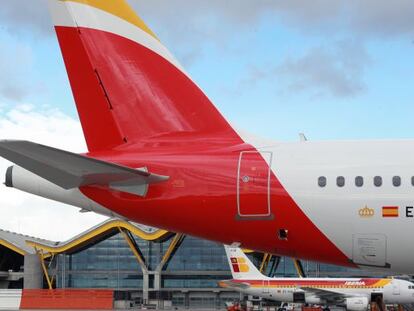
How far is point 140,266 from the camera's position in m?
69.9

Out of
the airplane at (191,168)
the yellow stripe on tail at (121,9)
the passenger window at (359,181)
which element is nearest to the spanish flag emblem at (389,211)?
the airplane at (191,168)

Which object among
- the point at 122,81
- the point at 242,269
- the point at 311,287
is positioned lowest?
the point at 311,287

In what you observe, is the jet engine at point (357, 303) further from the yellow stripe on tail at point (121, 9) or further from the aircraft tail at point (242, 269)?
the yellow stripe on tail at point (121, 9)

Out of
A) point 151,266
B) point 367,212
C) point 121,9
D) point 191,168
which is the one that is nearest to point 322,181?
point 367,212

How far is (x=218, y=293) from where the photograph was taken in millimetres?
68438

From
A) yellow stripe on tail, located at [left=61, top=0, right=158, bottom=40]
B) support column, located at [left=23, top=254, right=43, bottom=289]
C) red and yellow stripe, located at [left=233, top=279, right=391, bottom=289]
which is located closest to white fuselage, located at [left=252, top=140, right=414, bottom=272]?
yellow stripe on tail, located at [left=61, top=0, right=158, bottom=40]

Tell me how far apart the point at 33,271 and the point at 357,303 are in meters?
40.4

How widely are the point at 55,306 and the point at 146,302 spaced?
20.6 m

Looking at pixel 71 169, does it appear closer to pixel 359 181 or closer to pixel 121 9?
pixel 121 9

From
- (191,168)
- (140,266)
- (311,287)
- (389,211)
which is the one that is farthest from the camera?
(140,266)

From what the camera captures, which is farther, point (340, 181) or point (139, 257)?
point (139, 257)

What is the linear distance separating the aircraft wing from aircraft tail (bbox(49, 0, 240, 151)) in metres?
1.19

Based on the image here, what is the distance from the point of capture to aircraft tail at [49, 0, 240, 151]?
1059 cm

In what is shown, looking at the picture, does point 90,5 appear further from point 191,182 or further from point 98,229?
point 98,229
